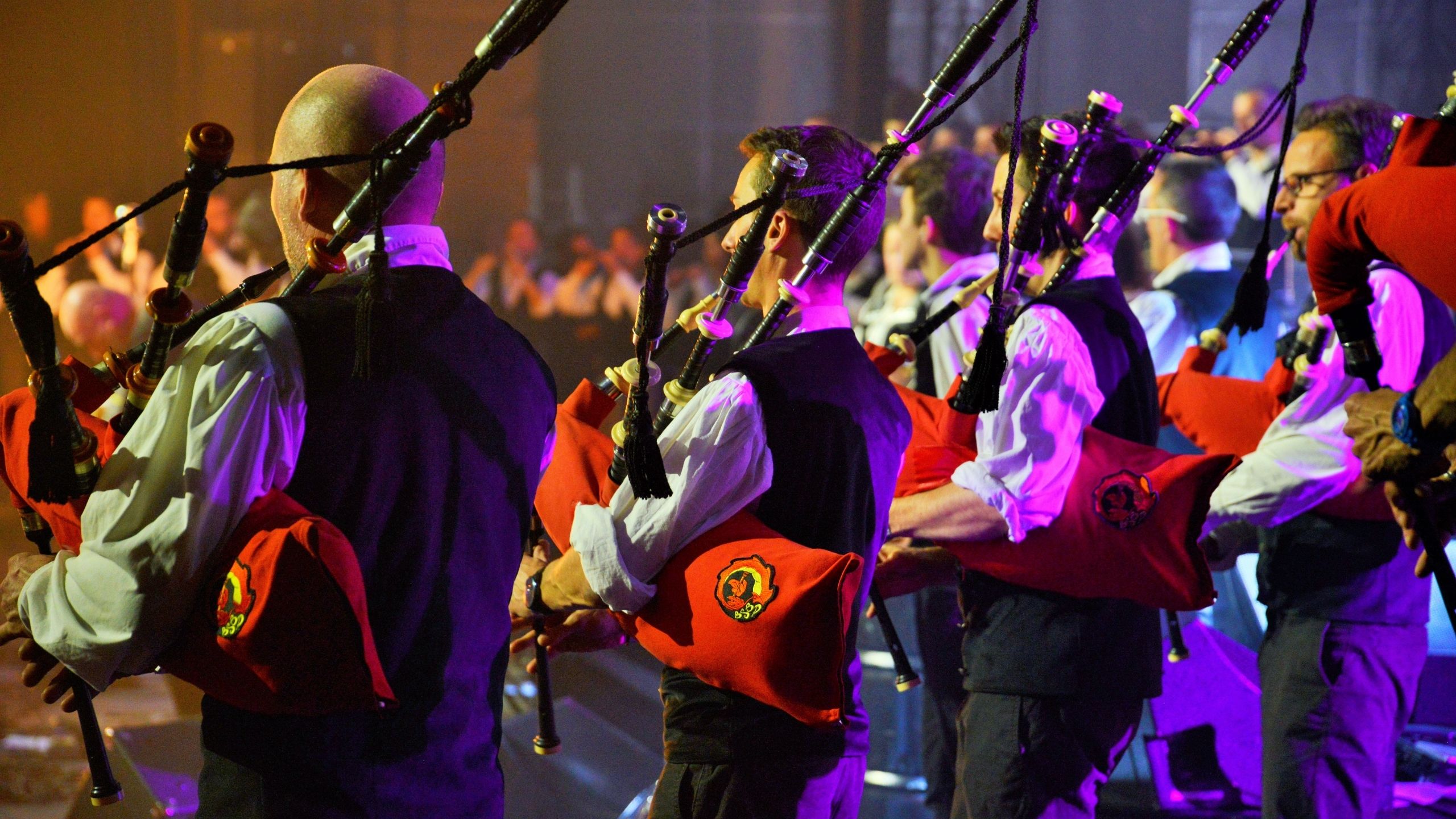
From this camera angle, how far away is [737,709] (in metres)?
2.19

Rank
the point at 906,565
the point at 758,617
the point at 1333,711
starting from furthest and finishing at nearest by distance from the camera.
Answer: the point at 1333,711 < the point at 906,565 < the point at 758,617

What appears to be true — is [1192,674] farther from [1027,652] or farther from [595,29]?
[595,29]

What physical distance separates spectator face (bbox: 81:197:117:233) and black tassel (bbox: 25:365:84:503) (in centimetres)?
783

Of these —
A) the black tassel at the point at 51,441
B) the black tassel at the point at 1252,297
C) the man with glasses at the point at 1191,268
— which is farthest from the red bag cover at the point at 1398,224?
the man with glasses at the point at 1191,268

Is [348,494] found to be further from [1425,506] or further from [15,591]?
[1425,506]

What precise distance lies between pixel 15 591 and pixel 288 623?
521 millimetres

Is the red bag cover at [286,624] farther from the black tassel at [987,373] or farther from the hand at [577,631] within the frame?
the black tassel at [987,373]

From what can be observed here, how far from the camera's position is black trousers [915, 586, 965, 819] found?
4215 mm

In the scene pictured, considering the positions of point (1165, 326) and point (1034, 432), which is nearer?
point (1034, 432)

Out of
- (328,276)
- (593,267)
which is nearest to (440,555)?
(328,276)

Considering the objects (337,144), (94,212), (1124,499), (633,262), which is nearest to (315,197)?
(337,144)

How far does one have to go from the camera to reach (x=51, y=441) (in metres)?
1.73

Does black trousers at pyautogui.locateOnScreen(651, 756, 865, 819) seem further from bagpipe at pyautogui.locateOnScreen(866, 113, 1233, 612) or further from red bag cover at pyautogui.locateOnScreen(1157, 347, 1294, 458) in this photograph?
red bag cover at pyautogui.locateOnScreen(1157, 347, 1294, 458)

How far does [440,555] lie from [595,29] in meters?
8.54
